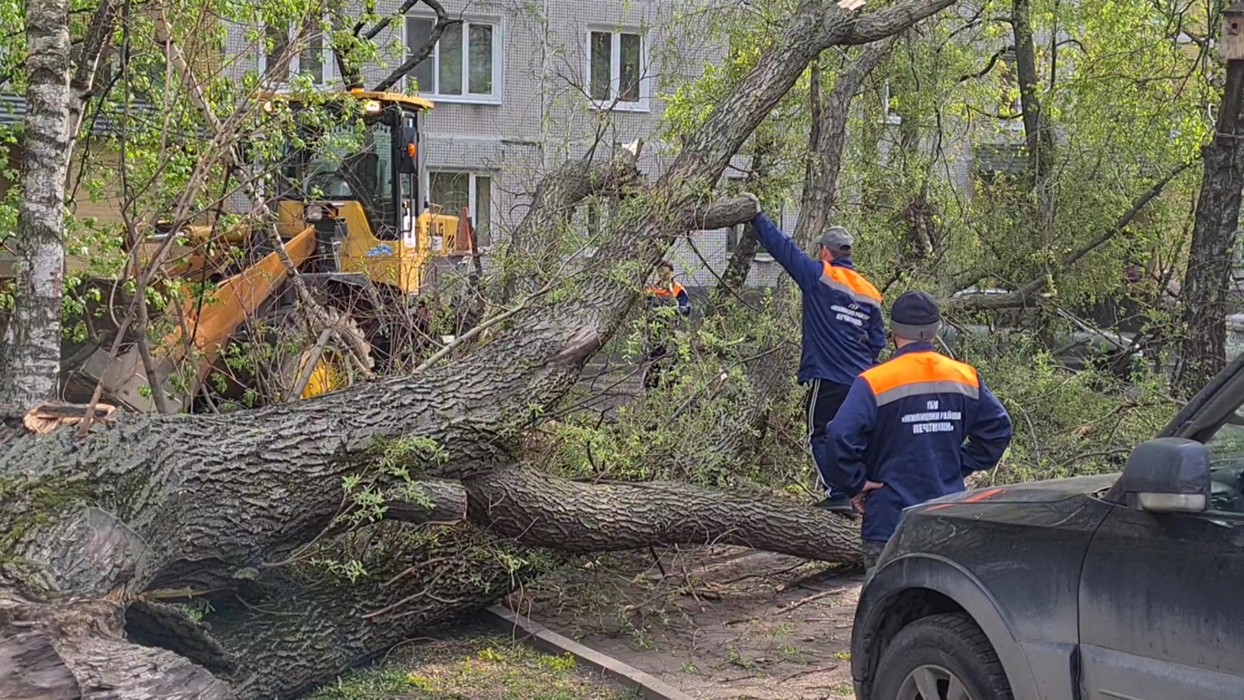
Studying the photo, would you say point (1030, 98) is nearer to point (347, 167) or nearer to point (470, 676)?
point (347, 167)

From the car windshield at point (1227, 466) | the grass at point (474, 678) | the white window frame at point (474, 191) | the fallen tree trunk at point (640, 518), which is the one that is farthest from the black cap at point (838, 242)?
A: the car windshield at point (1227, 466)

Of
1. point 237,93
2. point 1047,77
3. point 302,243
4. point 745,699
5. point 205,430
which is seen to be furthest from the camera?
point 1047,77

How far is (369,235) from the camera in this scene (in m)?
10.5

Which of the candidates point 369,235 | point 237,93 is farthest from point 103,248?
point 369,235

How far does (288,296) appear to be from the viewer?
843 centimetres

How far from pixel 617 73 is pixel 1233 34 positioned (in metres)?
9.20

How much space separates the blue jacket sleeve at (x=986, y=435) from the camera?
4.89 m

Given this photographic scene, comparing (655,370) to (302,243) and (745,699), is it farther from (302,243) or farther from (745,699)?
(302,243)

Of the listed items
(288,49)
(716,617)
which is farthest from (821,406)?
(288,49)

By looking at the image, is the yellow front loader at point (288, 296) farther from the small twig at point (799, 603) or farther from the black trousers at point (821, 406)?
the small twig at point (799, 603)

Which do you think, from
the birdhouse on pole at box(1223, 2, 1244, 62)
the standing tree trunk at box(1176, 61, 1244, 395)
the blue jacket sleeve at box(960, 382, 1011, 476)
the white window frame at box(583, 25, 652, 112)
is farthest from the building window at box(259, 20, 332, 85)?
the standing tree trunk at box(1176, 61, 1244, 395)

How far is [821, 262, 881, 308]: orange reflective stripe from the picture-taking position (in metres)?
6.80

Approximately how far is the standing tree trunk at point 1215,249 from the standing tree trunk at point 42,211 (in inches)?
308

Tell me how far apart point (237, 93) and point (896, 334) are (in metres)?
5.51
